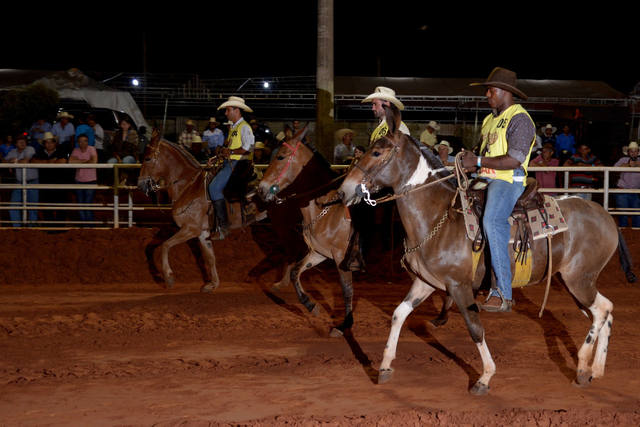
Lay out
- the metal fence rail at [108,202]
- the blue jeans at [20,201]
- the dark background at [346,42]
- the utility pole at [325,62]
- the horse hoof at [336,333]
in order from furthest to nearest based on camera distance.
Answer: the dark background at [346,42] < the blue jeans at [20,201] < the metal fence rail at [108,202] < the utility pole at [325,62] < the horse hoof at [336,333]

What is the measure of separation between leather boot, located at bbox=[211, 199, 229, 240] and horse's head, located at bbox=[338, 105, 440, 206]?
5.46m

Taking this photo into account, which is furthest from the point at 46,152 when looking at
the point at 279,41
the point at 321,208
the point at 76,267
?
the point at 279,41

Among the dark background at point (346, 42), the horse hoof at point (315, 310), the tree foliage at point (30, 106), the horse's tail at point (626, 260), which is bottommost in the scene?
the horse hoof at point (315, 310)

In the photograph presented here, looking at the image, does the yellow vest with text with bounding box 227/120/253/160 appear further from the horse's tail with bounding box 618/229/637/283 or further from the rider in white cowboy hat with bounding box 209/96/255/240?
the horse's tail with bounding box 618/229/637/283

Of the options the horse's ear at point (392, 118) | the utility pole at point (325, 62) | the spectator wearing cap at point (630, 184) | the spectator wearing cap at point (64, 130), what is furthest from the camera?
the spectator wearing cap at point (64, 130)

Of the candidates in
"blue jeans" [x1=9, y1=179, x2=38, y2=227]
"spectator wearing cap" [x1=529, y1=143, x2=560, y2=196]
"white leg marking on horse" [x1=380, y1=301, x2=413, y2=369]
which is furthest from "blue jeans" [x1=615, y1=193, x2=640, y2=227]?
"blue jeans" [x1=9, y1=179, x2=38, y2=227]

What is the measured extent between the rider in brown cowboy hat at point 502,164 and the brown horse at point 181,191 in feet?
19.8

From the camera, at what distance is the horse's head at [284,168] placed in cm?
922

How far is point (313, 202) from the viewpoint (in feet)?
31.3

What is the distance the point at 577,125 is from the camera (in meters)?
22.4

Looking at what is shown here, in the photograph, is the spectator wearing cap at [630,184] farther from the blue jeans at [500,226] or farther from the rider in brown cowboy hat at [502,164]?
the blue jeans at [500,226]

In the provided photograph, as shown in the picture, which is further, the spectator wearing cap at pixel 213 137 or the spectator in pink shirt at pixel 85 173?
the spectator wearing cap at pixel 213 137

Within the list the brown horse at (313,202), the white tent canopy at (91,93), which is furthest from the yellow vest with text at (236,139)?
the white tent canopy at (91,93)

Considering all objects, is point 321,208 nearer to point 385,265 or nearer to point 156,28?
point 385,265
